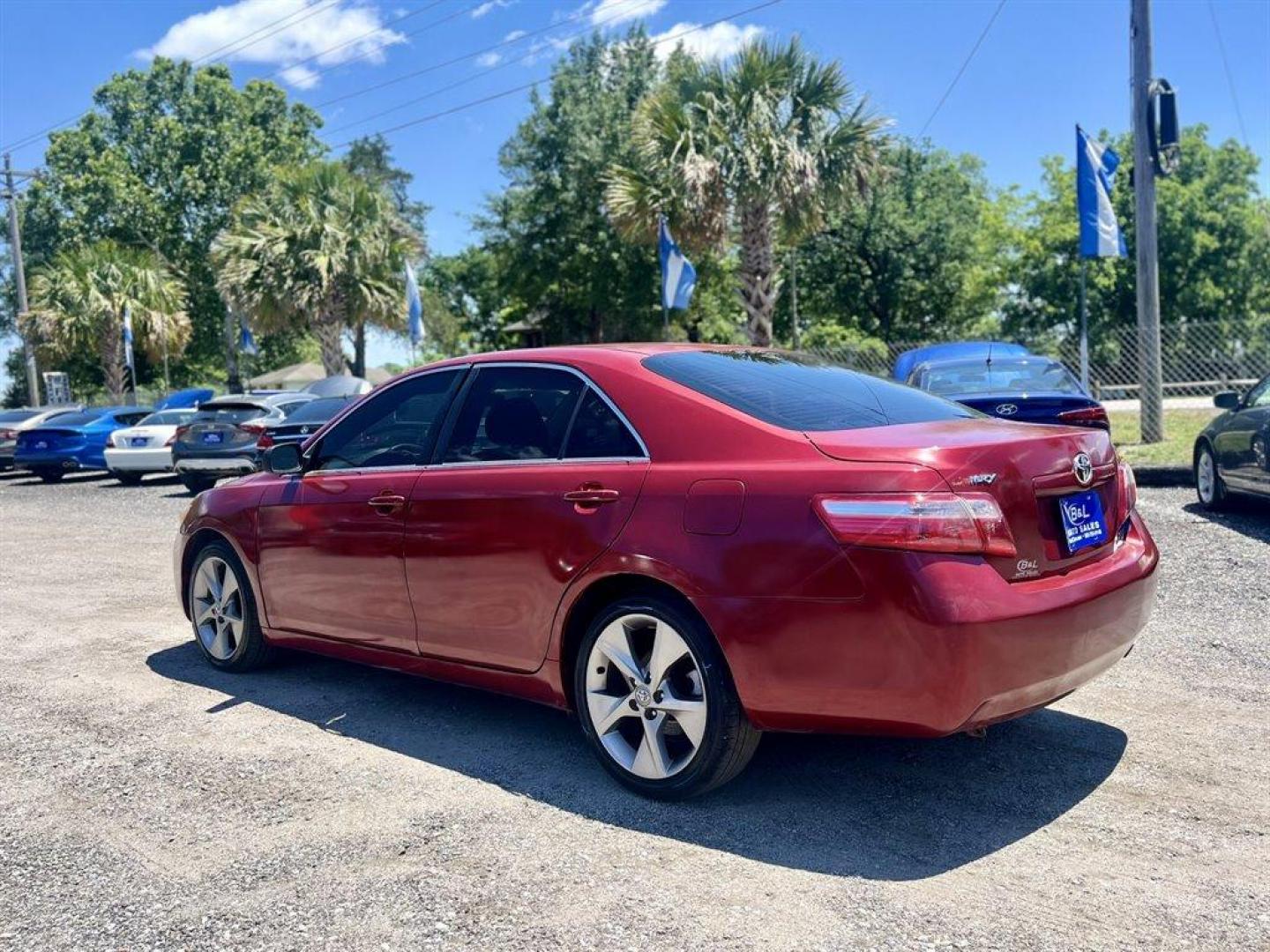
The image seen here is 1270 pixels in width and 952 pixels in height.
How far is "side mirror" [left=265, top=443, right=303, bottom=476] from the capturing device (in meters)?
5.13

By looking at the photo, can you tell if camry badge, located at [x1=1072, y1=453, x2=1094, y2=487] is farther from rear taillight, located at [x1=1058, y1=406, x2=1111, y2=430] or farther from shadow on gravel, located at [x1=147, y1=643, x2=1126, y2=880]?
rear taillight, located at [x1=1058, y1=406, x2=1111, y2=430]

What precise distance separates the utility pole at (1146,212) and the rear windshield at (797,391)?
37.3 ft

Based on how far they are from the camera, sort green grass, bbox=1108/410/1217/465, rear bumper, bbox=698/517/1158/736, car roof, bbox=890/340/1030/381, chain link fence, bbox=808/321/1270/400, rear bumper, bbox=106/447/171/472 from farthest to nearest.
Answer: rear bumper, bbox=106/447/171/472 < chain link fence, bbox=808/321/1270/400 < green grass, bbox=1108/410/1217/465 < car roof, bbox=890/340/1030/381 < rear bumper, bbox=698/517/1158/736

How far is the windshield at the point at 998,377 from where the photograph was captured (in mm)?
10102

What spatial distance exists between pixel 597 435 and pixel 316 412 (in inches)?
475

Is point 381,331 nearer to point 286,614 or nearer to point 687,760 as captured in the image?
point 286,614

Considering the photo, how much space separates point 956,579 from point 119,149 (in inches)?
2133

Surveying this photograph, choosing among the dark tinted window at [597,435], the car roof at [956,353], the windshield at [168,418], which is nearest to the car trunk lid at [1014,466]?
the dark tinted window at [597,435]

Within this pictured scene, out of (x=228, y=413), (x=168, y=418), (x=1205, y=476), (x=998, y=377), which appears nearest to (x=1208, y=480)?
(x=1205, y=476)

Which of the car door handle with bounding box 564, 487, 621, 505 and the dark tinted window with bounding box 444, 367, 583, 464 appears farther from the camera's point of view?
the dark tinted window with bounding box 444, 367, 583, 464

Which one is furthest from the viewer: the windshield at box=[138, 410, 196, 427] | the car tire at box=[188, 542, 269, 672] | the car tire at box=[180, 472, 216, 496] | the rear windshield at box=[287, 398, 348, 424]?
the windshield at box=[138, 410, 196, 427]

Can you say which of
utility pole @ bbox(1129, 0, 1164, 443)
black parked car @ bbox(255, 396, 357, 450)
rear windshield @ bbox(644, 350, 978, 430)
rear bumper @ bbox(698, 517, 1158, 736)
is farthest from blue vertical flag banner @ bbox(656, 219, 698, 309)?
rear bumper @ bbox(698, 517, 1158, 736)

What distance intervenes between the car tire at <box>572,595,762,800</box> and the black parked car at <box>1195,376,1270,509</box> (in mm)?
6539

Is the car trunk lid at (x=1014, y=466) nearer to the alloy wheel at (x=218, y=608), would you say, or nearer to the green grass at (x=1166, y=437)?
the alloy wheel at (x=218, y=608)
